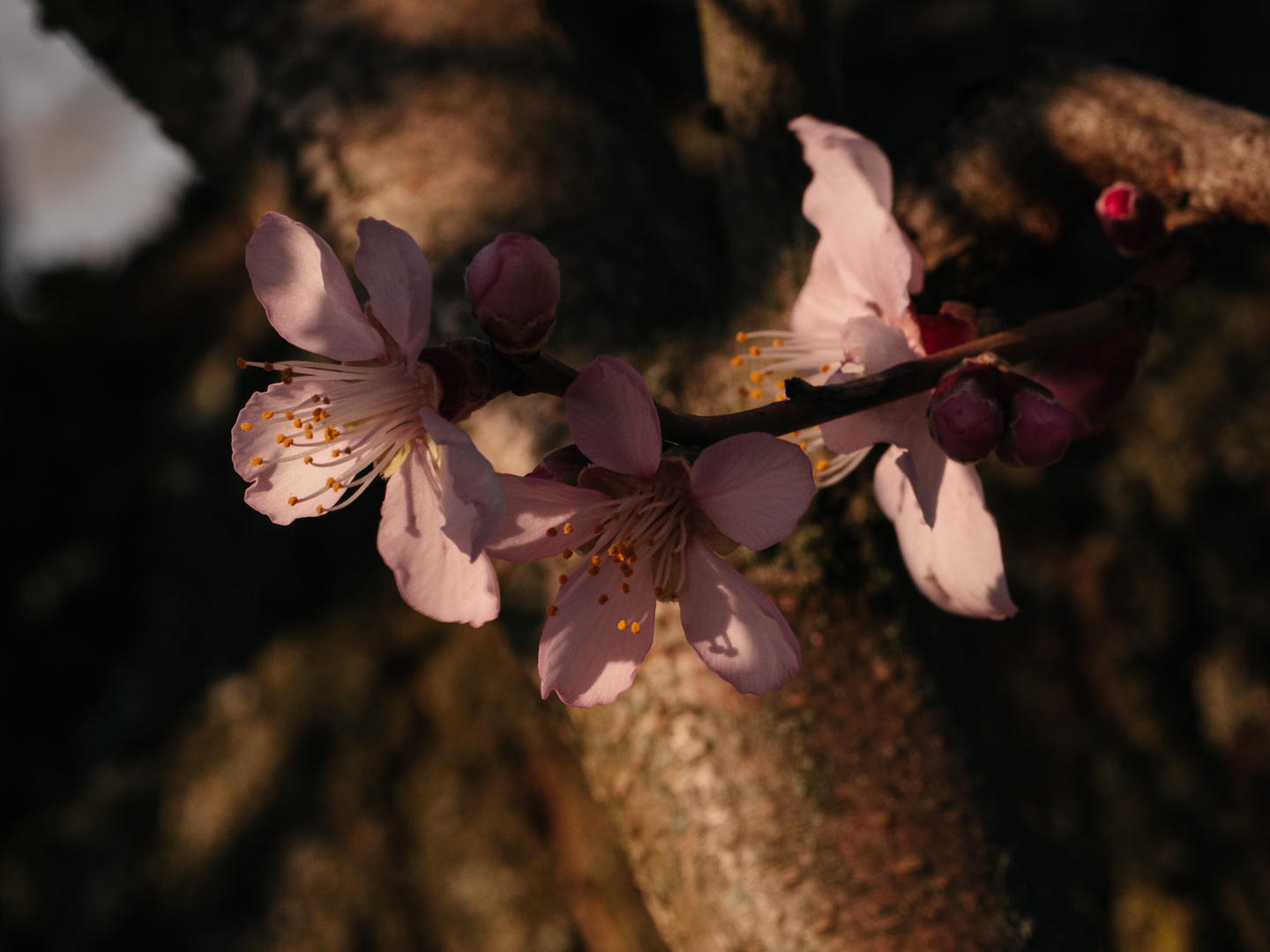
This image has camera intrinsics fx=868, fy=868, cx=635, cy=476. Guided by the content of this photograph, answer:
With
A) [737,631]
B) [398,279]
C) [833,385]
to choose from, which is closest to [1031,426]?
[833,385]

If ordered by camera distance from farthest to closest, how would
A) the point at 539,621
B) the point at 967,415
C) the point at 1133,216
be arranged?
the point at 539,621
the point at 1133,216
the point at 967,415

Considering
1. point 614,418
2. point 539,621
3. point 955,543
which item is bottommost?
point 539,621

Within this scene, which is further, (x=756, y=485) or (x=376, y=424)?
(x=376, y=424)

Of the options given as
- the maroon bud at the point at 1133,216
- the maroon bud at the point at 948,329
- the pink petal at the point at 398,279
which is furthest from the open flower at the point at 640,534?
the maroon bud at the point at 1133,216

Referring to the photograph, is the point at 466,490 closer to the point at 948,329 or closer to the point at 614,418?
the point at 614,418

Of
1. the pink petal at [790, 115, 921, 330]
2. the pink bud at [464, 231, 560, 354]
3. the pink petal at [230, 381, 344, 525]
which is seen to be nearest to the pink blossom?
the pink petal at [790, 115, 921, 330]

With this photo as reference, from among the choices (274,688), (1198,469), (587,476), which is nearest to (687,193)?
(587,476)
